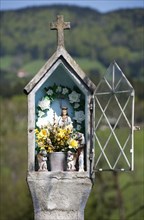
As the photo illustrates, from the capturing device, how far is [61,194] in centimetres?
1126

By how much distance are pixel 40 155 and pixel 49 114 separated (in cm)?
52

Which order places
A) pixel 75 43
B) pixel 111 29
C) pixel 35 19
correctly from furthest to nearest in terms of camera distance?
pixel 35 19 → pixel 111 29 → pixel 75 43

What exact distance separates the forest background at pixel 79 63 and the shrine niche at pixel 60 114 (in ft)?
10.0

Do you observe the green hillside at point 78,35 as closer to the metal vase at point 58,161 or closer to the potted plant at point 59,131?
the potted plant at point 59,131

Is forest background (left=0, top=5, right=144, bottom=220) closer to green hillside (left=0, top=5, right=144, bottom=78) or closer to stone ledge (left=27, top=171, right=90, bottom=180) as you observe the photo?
green hillside (left=0, top=5, right=144, bottom=78)

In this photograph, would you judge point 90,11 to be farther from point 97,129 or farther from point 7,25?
point 97,129

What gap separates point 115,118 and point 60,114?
731 mm

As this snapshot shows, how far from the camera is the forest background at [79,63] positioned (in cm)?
3756

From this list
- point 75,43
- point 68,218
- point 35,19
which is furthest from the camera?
point 35,19

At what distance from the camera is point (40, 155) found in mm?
11484

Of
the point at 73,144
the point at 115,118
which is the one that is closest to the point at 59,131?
the point at 73,144

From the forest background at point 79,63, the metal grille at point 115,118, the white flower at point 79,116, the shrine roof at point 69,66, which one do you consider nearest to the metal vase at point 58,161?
the metal grille at point 115,118

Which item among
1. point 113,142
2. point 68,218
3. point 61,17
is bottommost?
point 68,218

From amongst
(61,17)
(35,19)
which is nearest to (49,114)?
(61,17)
